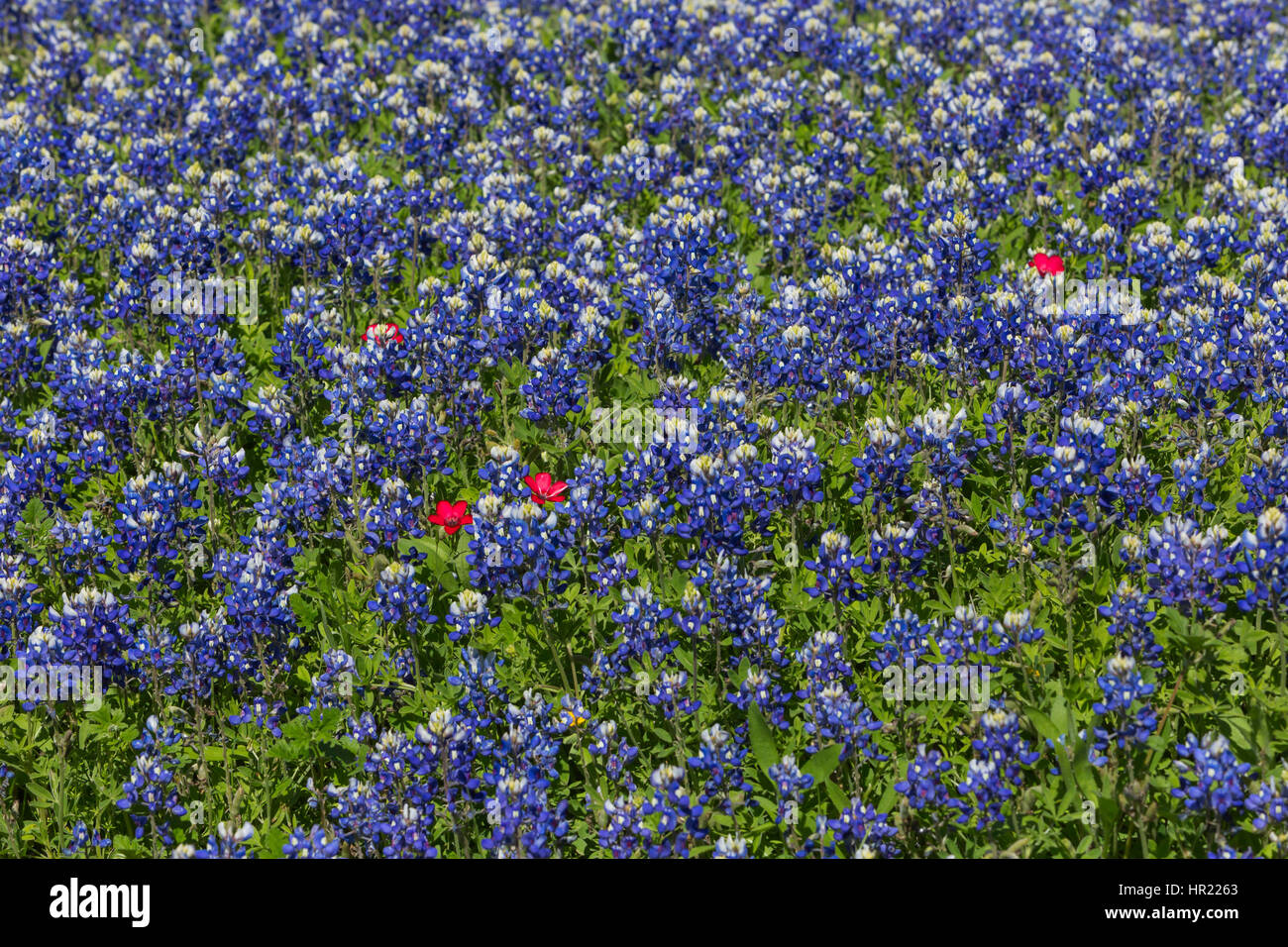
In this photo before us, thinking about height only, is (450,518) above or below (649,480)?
below

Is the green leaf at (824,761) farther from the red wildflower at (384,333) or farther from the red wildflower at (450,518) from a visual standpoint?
the red wildflower at (384,333)

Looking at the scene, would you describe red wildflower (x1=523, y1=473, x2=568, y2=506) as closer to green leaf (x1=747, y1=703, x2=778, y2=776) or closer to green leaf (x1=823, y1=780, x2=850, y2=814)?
green leaf (x1=747, y1=703, x2=778, y2=776)

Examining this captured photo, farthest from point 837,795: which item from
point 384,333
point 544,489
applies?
point 384,333

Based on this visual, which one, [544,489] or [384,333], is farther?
[384,333]

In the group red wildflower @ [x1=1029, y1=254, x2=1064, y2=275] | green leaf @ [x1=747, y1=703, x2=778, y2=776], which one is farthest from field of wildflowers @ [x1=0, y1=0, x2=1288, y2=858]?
red wildflower @ [x1=1029, y1=254, x2=1064, y2=275]

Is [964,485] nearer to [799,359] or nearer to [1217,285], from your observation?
[799,359]

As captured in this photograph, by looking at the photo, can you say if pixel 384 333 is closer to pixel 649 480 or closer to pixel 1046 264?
pixel 649 480
